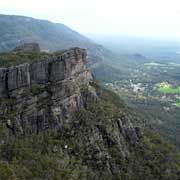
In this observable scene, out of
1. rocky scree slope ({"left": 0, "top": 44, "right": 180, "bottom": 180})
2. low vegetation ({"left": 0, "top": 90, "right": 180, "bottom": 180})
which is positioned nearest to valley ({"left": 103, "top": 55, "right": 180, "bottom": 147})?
low vegetation ({"left": 0, "top": 90, "right": 180, "bottom": 180})

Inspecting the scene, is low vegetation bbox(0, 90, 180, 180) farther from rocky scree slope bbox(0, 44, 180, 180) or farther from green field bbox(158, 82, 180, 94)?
green field bbox(158, 82, 180, 94)

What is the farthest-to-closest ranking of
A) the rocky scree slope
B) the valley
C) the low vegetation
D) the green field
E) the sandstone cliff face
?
the green field < the valley < the sandstone cliff face < the rocky scree slope < the low vegetation

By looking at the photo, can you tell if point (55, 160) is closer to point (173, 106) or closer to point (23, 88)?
point (23, 88)

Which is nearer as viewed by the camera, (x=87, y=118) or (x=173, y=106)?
(x=87, y=118)

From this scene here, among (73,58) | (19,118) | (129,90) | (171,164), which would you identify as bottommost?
(129,90)

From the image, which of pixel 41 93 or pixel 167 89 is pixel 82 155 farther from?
pixel 167 89

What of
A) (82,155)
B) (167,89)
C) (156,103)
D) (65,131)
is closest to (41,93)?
(65,131)

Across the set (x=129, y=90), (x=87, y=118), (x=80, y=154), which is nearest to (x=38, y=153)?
(x=80, y=154)
